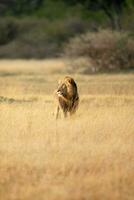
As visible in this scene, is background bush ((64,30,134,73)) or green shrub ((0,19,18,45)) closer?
background bush ((64,30,134,73))

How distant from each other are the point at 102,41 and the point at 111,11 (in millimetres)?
18369

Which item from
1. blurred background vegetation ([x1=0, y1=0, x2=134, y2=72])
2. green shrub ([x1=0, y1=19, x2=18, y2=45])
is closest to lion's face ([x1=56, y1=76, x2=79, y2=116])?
blurred background vegetation ([x1=0, y1=0, x2=134, y2=72])

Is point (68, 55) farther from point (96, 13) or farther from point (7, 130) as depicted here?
point (96, 13)

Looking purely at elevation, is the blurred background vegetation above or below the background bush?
below

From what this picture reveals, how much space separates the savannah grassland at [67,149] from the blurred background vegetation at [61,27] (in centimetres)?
1252

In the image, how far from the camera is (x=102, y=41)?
32.8 metres

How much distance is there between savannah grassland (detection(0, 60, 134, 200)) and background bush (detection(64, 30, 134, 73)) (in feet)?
39.0

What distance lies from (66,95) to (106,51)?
17.2m

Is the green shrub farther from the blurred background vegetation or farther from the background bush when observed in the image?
the background bush

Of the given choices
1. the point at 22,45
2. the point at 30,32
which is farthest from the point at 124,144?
the point at 30,32

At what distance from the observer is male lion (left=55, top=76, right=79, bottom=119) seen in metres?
15.3

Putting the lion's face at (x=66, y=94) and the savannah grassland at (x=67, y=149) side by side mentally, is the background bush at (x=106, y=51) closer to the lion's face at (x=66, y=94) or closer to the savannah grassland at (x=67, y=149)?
the savannah grassland at (x=67, y=149)

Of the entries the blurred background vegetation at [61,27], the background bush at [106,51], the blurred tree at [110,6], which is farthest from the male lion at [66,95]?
the blurred tree at [110,6]

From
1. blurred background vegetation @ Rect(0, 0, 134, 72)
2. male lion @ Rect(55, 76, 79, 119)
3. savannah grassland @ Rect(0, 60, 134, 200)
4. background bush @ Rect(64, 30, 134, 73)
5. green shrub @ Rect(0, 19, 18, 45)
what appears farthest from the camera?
green shrub @ Rect(0, 19, 18, 45)
